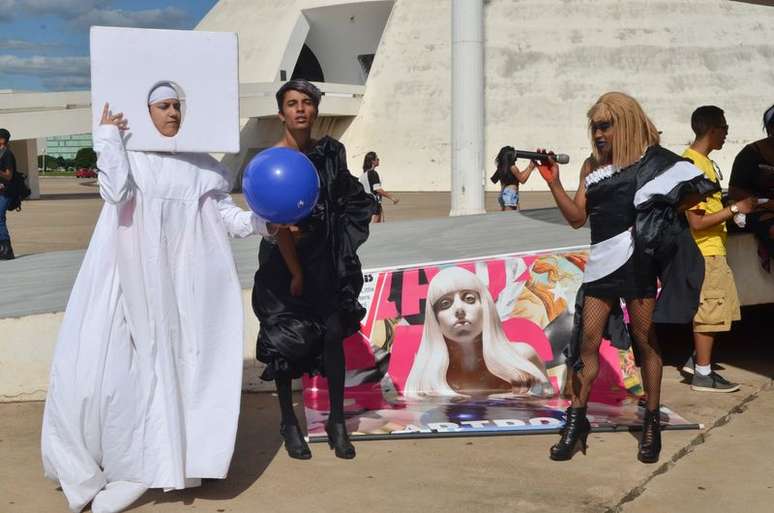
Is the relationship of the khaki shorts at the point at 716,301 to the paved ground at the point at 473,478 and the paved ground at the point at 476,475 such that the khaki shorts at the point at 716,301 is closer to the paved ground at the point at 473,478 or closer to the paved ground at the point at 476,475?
the paved ground at the point at 476,475

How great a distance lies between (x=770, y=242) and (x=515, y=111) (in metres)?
27.3

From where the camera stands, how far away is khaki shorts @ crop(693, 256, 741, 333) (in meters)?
5.91

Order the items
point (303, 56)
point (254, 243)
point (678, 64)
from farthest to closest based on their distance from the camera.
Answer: point (303, 56)
point (678, 64)
point (254, 243)

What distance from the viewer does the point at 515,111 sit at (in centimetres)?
3303

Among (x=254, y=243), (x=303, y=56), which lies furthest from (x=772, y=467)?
(x=303, y=56)

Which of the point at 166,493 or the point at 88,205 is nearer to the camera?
the point at 166,493

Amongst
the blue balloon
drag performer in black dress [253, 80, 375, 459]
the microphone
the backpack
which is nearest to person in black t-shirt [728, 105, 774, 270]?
the microphone

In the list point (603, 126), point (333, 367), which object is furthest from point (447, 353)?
point (603, 126)

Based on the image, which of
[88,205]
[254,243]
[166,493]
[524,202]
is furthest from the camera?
[88,205]

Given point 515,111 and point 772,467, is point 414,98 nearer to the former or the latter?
point 515,111

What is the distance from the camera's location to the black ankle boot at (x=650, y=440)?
4.49 metres

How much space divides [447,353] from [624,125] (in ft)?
6.60

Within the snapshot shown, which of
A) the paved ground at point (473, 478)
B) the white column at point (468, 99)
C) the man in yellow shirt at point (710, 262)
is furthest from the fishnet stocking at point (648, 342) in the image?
the white column at point (468, 99)

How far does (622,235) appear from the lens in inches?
178
